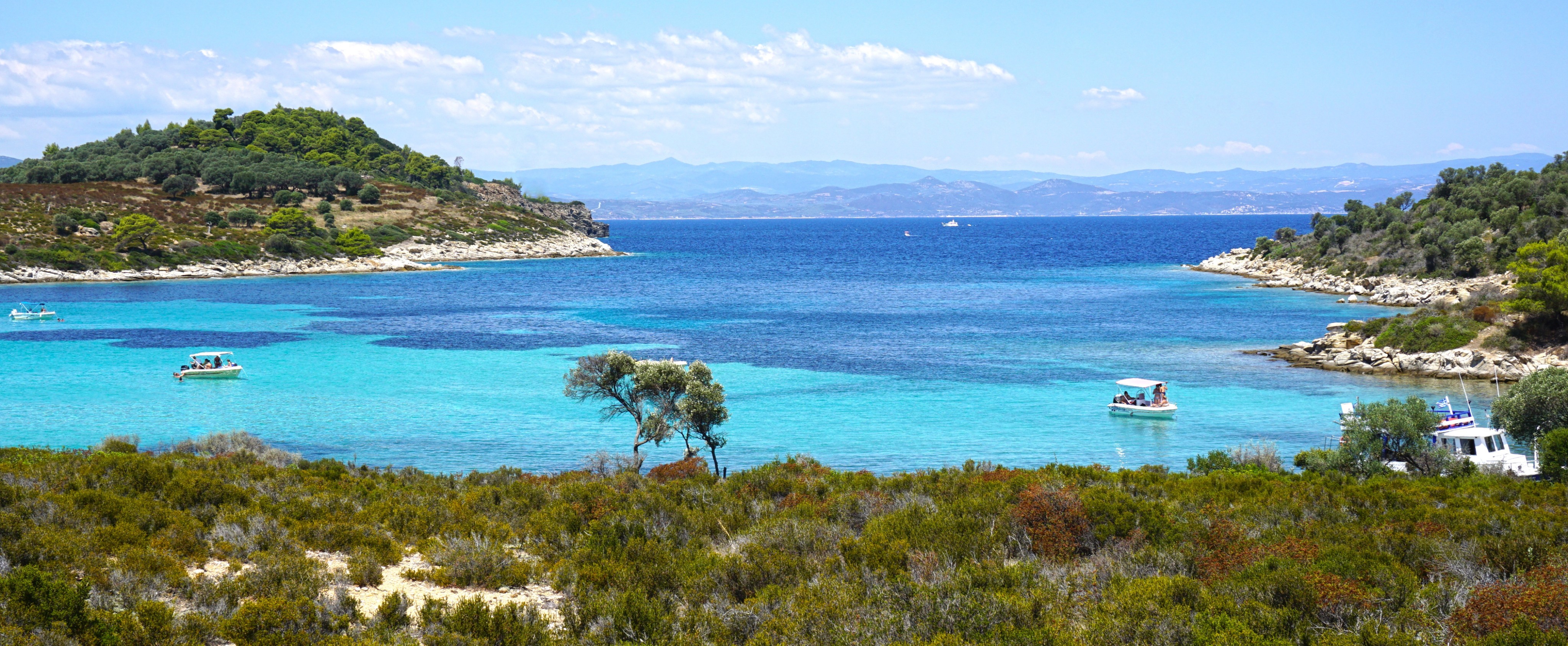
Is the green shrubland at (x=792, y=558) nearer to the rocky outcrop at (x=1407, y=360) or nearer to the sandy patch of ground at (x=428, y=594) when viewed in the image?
the sandy patch of ground at (x=428, y=594)

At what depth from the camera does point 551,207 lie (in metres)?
162

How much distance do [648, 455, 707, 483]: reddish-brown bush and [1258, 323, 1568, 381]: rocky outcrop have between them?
92.3ft

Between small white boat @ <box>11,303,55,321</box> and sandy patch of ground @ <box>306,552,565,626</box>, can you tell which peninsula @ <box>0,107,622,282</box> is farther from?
sandy patch of ground @ <box>306,552,565,626</box>

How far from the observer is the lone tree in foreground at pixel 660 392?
71.7 ft

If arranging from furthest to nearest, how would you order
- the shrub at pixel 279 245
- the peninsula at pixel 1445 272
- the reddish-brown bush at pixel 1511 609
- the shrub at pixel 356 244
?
the shrub at pixel 356 244 → the shrub at pixel 279 245 → the peninsula at pixel 1445 272 → the reddish-brown bush at pixel 1511 609

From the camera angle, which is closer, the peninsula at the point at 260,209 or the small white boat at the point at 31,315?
the small white boat at the point at 31,315

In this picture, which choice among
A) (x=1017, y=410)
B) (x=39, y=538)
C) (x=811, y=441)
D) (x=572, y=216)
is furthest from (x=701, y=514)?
(x=572, y=216)

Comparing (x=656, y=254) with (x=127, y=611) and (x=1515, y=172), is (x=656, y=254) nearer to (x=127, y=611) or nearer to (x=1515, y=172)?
(x=1515, y=172)

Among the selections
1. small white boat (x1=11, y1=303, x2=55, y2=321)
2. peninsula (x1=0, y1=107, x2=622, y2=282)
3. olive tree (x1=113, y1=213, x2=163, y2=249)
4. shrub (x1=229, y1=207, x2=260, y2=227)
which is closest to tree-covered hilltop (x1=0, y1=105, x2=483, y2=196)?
peninsula (x1=0, y1=107, x2=622, y2=282)

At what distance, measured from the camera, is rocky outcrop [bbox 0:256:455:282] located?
7675 centimetres

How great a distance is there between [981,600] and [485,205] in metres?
138

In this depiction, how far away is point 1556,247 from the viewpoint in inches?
1586

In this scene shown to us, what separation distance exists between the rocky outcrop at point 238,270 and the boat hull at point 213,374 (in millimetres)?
52611

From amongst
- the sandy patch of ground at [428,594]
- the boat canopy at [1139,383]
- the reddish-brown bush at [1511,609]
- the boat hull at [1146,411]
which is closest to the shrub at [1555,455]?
the boat hull at [1146,411]
